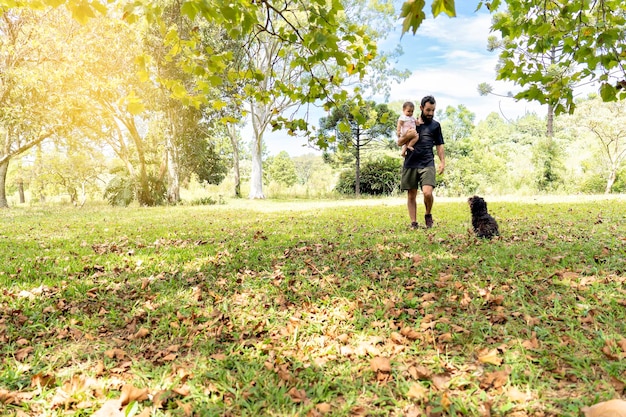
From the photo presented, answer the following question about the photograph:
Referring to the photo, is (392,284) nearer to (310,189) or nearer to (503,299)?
(503,299)

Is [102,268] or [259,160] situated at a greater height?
[259,160]

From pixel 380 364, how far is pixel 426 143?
4.72 m

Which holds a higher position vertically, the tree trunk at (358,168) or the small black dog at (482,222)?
the tree trunk at (358,168)

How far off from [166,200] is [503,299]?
693 inches

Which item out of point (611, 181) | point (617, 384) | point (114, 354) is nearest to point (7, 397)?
point (114, 354)

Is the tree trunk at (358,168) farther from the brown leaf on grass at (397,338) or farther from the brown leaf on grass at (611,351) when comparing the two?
the brown leaf on grass at (611,351)

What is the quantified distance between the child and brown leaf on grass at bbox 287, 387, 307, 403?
4758 millimetres

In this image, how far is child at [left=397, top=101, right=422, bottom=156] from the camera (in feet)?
19.0

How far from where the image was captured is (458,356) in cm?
213

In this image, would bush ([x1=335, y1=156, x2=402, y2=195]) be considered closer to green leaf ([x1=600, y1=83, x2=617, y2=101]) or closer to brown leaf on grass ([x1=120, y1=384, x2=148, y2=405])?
green leaf ([x1=600, y1=83, x2=617, y2=101])

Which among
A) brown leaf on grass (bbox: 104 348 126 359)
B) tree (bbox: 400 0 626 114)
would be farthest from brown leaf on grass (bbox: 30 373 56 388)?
tree (bbox: 400 0 626 114)

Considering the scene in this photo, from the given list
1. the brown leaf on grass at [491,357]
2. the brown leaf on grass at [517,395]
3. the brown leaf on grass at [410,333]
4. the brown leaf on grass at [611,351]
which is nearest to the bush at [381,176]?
the brown leaf on grass at [410,333]

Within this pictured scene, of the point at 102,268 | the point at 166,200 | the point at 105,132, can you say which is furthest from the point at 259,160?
the point at 102,268

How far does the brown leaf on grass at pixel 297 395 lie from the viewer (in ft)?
5.88
